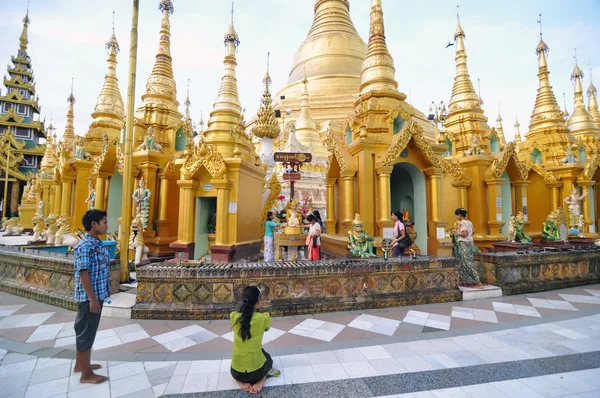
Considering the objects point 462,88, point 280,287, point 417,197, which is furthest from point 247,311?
point 462,88

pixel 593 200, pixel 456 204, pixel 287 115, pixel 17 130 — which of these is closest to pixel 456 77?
pixel 456 204

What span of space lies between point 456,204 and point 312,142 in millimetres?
12568

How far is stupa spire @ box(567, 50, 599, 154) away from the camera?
16.2m

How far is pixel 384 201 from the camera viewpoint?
7.73 meters

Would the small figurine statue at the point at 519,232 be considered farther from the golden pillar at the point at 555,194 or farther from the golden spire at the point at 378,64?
the golden spire at the point at 378,64

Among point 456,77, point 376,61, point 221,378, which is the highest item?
point 456,77

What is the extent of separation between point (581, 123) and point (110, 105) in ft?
81.5

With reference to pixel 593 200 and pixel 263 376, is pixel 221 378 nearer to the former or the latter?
pixel 263 376

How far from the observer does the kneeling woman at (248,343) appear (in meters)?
2.84

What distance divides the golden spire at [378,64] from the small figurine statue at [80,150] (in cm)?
1133

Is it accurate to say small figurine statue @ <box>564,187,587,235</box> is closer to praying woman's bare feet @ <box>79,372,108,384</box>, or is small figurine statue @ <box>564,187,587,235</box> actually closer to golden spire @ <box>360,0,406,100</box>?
golden spire @ <box>360,0,406,100</box>

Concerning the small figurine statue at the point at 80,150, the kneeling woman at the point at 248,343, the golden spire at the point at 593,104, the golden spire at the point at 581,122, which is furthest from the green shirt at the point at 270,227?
the golden spire at the point at 593,104

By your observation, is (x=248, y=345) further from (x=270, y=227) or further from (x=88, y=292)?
(x=270, y=227)

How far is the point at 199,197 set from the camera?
930cm
